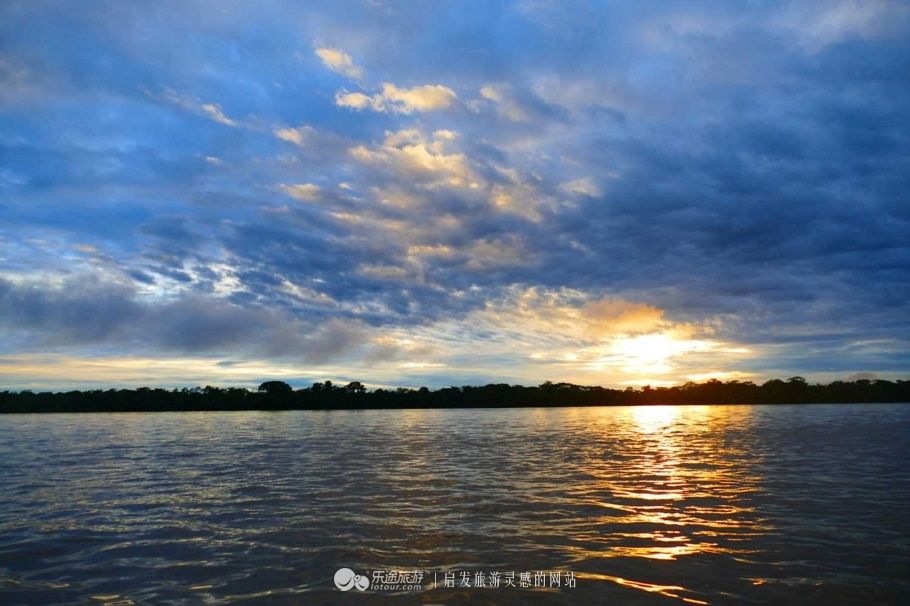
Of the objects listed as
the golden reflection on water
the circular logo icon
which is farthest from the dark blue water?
the circular logo icon

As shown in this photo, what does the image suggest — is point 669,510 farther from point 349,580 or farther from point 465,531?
point 349,580

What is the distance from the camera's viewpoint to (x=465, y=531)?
16.6 meters

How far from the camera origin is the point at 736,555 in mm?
13883

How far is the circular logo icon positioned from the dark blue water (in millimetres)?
244

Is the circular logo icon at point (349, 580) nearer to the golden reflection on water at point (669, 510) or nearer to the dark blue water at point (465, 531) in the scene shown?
the dark blue water at point (465, 531)

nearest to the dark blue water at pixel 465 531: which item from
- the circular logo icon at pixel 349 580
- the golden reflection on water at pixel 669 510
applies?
the golden reflection on water at pixel 669 510

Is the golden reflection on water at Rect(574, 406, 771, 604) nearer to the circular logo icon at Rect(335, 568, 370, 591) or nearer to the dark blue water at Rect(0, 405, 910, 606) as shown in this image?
the dark blue water at Rect(0, 405, 910, 606)

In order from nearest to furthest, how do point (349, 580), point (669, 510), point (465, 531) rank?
point (349, 580), point (465, 531), point (669, 510)

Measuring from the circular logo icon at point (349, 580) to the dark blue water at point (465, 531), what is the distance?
0.24 m

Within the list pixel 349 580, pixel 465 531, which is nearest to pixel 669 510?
pixel 465 531

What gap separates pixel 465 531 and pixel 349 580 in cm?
477

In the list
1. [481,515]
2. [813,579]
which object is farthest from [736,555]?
[481,515]

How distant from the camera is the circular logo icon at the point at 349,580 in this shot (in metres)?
12.2

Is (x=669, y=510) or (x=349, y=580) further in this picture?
(x=669, y=510)
